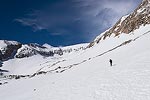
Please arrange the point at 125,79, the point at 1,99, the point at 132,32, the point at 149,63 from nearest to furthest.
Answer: the point at 125,79
the point at 149,63
the point at 1,99
the point at 132,32

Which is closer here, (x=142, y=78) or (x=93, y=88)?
(x=142, y=78)

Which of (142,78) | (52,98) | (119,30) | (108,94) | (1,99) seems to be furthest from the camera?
(119,30)

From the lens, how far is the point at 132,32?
130 meters

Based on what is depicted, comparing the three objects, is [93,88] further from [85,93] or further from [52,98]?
[52,98]

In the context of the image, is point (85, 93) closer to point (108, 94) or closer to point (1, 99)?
point (108, 94)

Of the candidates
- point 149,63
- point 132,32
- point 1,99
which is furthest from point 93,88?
point 132,32

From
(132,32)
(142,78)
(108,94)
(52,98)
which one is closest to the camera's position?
(108,94)

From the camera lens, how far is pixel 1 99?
47375mm

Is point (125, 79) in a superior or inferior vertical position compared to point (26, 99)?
superior

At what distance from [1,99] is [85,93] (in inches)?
909


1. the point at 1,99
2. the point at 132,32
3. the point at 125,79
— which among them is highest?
the point at 132,32

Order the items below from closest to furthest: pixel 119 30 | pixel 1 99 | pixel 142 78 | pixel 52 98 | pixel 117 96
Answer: pixel 117 96 < pixel 142 78 < pixel 52 98 < pixel 1 99 < pixel 119 30

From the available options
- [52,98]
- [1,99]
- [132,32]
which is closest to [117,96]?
[52,98]

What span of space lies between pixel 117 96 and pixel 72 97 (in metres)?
6.67
